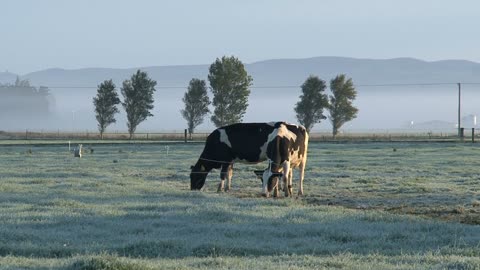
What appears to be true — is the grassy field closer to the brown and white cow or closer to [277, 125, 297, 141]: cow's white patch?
the brown and white cow

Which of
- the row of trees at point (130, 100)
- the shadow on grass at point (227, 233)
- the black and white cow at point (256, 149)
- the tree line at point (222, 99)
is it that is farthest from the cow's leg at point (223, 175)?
the row of trees at point (130, 100)

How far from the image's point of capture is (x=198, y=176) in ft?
102

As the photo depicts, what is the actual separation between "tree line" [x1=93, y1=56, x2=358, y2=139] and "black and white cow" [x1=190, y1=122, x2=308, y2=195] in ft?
239

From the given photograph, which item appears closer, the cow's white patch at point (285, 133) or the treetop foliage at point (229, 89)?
the cow's white patch at point (285, 133)

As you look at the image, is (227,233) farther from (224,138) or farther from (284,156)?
(224,138)

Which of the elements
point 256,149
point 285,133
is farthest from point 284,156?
point 256,149

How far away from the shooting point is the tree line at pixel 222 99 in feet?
351

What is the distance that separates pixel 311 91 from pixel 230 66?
1257 cm

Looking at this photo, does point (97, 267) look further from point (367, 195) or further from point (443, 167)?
point (443, 167)

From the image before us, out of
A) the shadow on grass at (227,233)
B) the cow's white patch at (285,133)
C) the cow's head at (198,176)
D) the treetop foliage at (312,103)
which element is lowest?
the shadow on grass at (227,233)

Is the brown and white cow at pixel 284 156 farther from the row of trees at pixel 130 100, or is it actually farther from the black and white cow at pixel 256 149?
the row of trees at pixel 130 100

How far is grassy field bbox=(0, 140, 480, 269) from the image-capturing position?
1449 cm

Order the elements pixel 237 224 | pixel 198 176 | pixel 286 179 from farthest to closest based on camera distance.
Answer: pixel 198 176
pixel 286 179
pixel 237 224

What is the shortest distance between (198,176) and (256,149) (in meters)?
3.00
